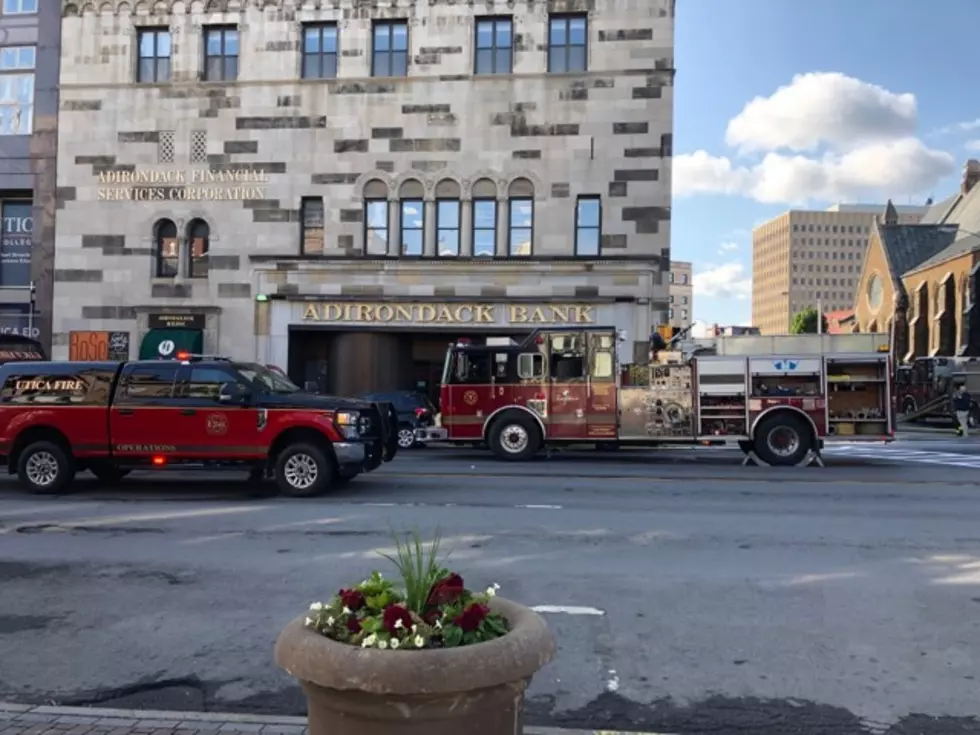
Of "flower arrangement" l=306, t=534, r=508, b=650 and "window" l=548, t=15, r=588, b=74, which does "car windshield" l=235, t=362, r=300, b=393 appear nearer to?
"flower arrangement" l=306, t=534, r=508, b=650

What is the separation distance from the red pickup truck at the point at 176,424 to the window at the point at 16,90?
62.4 ft

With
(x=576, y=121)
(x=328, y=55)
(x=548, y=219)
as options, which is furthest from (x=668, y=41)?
(x=328, y=55)

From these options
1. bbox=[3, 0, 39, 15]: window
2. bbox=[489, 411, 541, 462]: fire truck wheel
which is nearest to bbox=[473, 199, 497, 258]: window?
bbox=[489, 411, 541, 462]: fire truck wheel

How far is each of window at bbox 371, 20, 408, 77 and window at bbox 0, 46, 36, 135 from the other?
1135 centimetres

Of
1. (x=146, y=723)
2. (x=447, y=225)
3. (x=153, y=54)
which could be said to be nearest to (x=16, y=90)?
(x=153, y=54)

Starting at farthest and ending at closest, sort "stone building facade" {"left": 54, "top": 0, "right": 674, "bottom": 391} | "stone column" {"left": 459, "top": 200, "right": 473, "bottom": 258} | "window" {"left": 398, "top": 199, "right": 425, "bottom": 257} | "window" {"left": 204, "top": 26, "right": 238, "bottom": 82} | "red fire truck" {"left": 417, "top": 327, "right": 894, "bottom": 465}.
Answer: "window" {"left": 204, "top": 26, "right": 238, "bottom": 82} < "window" {"left": 398, "top": 199, "right": 425, "bottom": 257} < "stone column" {"left": 459, "top": 200, "right": 473, "bottom": 258} < "stone building facade" {"left": 54, "top": 0, "right": 674, "bottom": 391} < "red fire truck" {"left": 417, "top": 327, "right": 894, "bottom": 465}

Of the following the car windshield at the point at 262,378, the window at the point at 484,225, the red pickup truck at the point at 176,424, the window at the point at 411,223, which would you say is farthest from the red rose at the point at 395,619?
the window at the point at 411,223

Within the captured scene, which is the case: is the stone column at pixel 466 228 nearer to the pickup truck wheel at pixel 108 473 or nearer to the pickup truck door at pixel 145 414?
the pickup truck wheel at pixel 108 473

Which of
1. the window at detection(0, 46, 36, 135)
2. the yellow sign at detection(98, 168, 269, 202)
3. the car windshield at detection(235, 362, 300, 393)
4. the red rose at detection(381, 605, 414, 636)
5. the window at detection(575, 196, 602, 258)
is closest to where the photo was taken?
the red rose at detection(381, 605, 414, 636)

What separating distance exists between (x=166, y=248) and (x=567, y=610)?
2480 centimetres

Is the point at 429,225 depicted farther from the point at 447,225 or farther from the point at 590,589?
the point at 590,589

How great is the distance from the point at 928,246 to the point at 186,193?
61.9m

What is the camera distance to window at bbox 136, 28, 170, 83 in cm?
2800

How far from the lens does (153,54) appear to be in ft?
92.2
